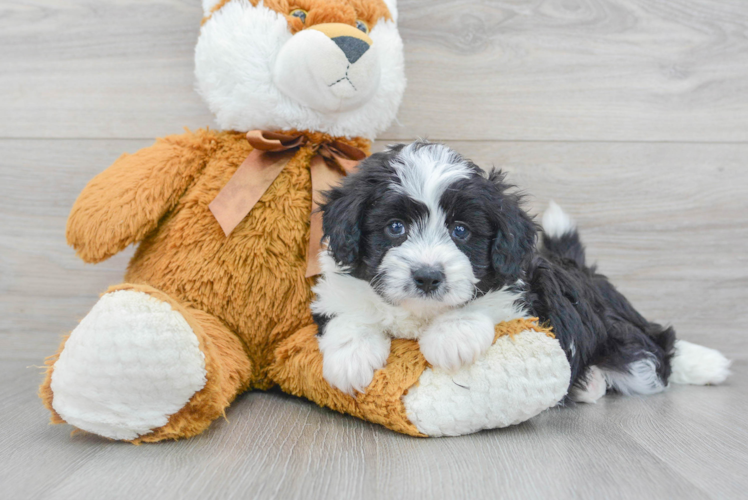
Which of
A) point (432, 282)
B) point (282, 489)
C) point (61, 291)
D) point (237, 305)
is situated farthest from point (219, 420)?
point (61, 291)

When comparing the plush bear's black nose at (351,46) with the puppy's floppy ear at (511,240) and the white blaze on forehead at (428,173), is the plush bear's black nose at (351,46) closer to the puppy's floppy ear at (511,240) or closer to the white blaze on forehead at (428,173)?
the white blaze on forehead at (428,173)

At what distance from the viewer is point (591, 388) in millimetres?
1459

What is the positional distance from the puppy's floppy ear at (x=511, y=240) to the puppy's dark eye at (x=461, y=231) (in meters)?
0.06

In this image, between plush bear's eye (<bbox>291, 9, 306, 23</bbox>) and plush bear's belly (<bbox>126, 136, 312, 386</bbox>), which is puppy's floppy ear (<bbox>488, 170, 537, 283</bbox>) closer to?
plush bear's belly (<bbox>126, 136, 312, 386</bbox>)

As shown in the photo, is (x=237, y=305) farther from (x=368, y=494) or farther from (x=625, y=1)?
(x=625, y=1)

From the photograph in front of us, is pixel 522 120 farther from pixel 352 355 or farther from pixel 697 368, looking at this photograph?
pixel 352 355

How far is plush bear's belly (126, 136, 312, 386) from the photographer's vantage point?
140cm

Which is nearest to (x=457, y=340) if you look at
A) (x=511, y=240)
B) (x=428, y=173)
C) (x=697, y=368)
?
(x=511, y=240)

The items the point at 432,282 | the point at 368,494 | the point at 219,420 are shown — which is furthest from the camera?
the point at 219,420

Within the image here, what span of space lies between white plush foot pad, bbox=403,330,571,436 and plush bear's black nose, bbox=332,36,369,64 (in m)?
0.75

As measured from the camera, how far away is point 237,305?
1408 mm

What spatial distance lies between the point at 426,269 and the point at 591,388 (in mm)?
680

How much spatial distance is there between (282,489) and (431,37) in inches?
58.9

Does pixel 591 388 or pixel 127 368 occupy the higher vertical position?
pixel 127 368
